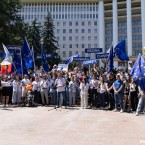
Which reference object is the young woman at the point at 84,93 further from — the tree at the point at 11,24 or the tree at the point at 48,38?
the tree at the point at 48,38

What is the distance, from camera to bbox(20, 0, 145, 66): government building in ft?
334

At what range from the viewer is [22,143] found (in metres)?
7.68

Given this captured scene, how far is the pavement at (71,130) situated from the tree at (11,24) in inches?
1022

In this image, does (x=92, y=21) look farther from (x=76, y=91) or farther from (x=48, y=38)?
(x=76, y=91)

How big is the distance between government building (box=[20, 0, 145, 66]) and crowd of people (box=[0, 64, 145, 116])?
81979 mm

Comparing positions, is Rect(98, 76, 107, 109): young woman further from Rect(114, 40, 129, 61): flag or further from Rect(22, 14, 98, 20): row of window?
Rect(22, 14, 98, 20): row of window

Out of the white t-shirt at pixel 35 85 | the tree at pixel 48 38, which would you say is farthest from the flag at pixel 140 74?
the tree at pixel 48 38

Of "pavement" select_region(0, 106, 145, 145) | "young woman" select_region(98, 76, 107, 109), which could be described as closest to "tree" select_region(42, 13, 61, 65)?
"young woman" select_region(98, 76, 107, 109)

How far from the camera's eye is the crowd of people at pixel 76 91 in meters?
15.1

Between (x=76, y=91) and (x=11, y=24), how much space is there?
25.5 m

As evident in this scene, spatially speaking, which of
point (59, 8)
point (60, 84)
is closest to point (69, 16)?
point (59, 8)

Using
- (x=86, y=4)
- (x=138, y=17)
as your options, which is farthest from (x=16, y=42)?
(x=86, y=4)

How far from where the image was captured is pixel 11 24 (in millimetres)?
40562

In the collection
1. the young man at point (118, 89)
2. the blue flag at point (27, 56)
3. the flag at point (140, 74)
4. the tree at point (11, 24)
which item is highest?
the tree at point (11, 24)
